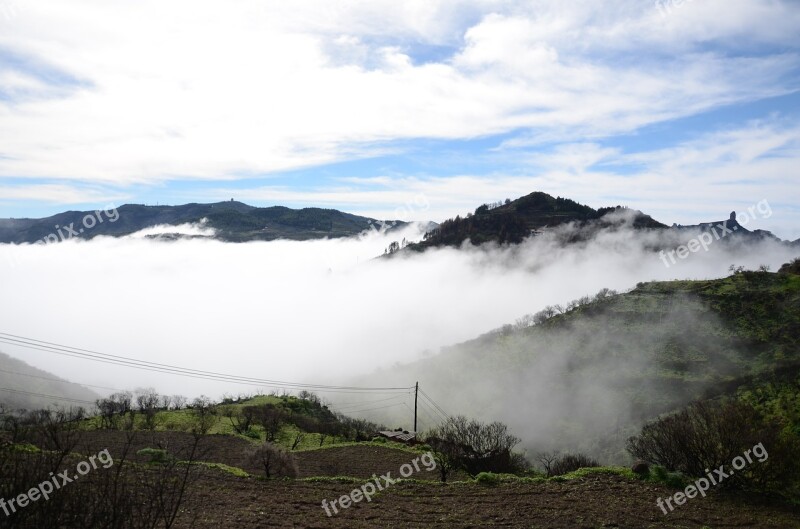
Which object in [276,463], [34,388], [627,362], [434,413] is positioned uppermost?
[276,463]

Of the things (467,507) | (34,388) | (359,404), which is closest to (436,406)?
(359,404)

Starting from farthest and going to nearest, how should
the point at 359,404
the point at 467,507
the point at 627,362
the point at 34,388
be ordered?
the point at 34,388
the point at 359,404
the point at 627,362
the point at 467,507

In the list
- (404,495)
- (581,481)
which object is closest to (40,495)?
(404,495)

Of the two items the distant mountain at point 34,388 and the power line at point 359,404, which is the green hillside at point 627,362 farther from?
the distant mountain at point 34,388

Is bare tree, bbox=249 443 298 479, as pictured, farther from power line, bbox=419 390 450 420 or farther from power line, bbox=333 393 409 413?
power line, bbox=333 393 409 413

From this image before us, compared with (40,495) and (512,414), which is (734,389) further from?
(40,495)

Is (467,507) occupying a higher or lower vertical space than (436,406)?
higher

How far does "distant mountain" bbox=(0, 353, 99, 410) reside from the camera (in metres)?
131

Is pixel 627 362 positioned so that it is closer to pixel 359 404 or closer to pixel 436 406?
pixel 436 406

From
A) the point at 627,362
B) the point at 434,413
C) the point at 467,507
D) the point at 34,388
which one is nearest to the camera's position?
the point at 467,507

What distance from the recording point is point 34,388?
15388 centimetres

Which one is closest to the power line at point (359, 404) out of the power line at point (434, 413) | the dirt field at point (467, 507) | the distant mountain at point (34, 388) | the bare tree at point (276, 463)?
the power line at point (434, 413)

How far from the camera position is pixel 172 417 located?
48219mm

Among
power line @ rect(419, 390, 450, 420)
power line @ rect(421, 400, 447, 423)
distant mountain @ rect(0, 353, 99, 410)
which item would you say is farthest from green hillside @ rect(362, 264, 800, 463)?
distant mountain @ rect(0, 353, 99, 410)
